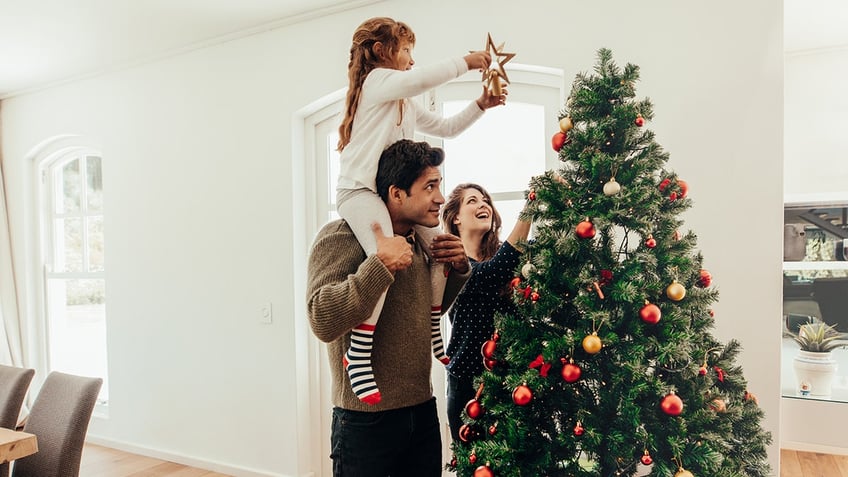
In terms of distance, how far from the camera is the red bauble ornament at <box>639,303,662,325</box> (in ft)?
3.77

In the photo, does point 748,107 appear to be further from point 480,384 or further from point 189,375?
point 189,375

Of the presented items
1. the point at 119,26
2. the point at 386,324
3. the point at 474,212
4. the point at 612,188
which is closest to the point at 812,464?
the point at 474,212

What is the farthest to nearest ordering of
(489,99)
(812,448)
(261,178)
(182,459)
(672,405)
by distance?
1. (182,459)
2. (812,448)
3. (261,178)
4. (489,99)
5. (672,405)

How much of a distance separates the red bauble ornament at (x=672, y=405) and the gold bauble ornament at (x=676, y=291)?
0.66ft

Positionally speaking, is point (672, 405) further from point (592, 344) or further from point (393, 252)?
point (393, 252)

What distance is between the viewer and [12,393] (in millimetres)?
2201

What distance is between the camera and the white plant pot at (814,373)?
10.5 feet

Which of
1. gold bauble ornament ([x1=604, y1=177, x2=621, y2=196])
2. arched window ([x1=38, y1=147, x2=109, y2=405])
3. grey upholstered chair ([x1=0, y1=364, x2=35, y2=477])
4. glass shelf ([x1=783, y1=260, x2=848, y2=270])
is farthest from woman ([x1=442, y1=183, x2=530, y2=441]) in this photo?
arched window ([x1=38, y1=147, x2=109, y2=405])

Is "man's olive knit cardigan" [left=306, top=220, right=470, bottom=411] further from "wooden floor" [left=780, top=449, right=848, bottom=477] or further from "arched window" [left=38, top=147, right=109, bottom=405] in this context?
"arched window" [left=38, top=147, right=109, bottom=405]

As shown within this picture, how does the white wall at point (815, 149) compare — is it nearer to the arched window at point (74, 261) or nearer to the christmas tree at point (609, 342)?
the christmas tree at point (609, 342)

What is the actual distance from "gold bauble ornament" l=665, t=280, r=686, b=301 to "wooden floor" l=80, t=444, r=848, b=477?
260cm

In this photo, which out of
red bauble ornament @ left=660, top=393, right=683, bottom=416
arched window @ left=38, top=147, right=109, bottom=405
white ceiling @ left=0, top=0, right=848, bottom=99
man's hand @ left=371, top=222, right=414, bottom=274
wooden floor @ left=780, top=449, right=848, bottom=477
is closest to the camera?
red bauble ornament @ left=660, top=393, right=683, bottom=416

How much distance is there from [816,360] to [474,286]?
266 cm

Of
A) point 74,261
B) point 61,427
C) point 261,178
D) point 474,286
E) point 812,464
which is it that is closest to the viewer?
point 474,286
